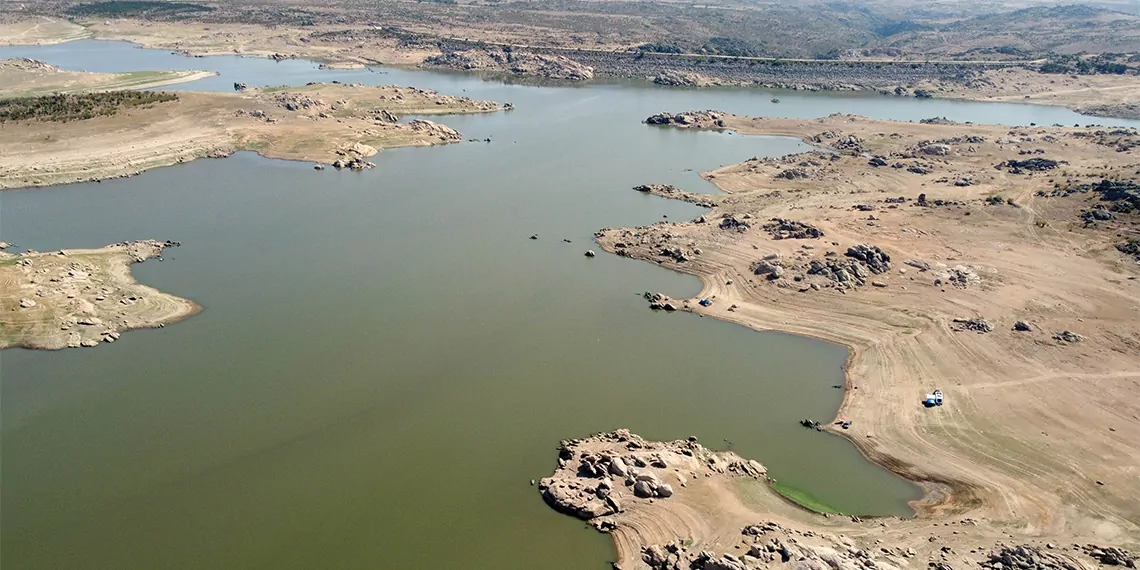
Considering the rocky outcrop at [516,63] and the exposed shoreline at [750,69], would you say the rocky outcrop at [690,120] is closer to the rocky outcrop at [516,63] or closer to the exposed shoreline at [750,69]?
the exposed shoreline at [750,69]

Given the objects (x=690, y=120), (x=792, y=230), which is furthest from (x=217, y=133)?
(x=792, y=230)

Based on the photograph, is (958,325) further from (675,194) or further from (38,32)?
(38,32)

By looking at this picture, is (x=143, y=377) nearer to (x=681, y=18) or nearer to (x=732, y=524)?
(x=732, y=524)

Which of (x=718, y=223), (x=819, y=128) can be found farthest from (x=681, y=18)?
(x=718, y=223)

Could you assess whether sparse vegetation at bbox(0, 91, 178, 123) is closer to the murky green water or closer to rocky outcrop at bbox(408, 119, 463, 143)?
the murky green water

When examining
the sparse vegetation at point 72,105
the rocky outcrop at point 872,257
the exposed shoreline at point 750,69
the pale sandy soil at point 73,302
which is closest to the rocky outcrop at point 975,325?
the rocky outcrop at point 872,257
